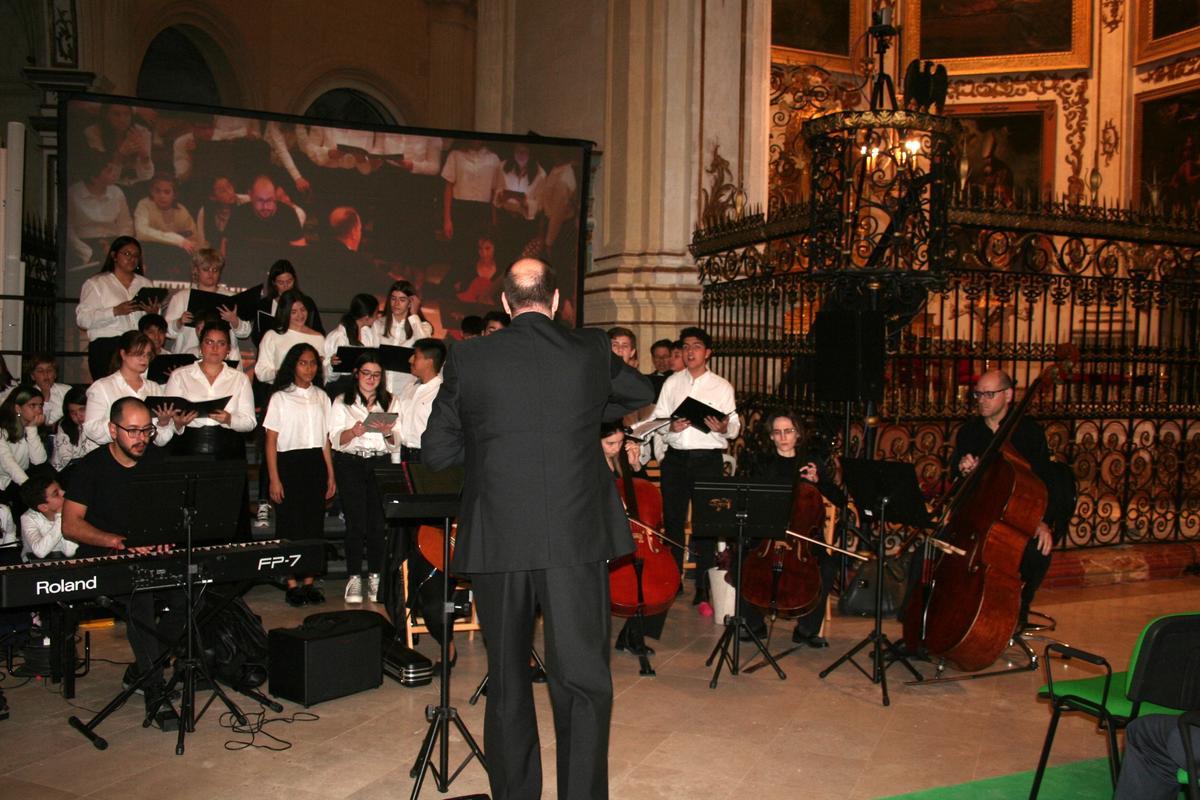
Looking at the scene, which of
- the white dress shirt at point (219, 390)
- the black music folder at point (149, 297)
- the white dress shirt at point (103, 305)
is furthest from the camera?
the white dress shirt at point (103, 305)

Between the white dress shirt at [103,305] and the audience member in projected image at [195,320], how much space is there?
0.27 meters

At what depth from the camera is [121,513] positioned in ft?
18.0

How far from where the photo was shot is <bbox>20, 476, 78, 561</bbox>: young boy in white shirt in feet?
20.9

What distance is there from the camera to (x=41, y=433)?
8.34 metres

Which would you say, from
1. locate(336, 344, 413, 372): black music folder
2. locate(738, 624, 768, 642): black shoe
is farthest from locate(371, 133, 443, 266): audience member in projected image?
locate(738, 624, 768, 642): black shoe

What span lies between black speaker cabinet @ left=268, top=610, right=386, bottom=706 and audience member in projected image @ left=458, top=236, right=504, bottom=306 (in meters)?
7.21

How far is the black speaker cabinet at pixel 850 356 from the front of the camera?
25.4 ft

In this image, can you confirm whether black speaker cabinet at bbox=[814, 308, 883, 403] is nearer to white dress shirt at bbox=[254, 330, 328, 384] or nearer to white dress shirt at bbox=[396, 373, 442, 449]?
white dress shirt at bbox=[396, 373, 442, 449]

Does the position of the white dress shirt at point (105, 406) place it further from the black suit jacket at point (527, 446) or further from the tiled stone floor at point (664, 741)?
the black suit jacket at point (527, 446)

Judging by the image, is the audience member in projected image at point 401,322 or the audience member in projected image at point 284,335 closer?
the audience member in projected image at point 284,335

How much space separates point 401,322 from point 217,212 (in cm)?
378

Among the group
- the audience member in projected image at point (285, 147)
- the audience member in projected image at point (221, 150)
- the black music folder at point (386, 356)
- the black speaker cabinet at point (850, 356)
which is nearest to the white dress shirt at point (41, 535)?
the black music folder at point (386, 356)

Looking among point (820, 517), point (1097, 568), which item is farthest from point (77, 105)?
point (1097, 568)

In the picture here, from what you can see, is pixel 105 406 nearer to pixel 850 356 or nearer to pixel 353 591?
pixel 353 591
